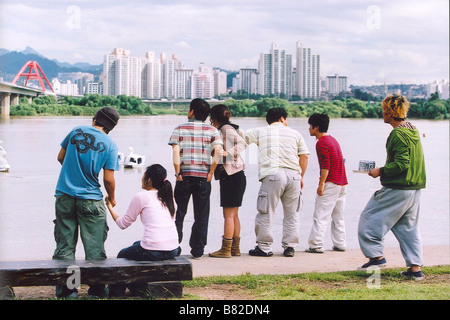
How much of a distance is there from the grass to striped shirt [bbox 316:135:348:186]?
1205 mm

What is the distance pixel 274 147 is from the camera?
6074mm

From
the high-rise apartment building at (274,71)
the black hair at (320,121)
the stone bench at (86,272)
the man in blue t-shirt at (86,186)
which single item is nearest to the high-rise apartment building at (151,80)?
the high-rise apartment building at (274,71)

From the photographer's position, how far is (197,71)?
22.2m

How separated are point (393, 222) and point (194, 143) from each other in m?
1.80

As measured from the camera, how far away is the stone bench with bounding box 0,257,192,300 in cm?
410

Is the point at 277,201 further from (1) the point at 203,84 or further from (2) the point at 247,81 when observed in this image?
(2) the point at 247,81

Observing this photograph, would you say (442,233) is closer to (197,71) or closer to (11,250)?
(11,250)

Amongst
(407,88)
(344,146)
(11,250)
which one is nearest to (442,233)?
(11,250)

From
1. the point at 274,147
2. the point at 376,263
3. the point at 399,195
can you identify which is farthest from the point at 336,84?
the point at 399,195

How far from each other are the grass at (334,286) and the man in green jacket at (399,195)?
20 cm

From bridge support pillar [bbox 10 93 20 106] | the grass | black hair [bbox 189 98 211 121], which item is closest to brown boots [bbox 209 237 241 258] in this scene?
the grass

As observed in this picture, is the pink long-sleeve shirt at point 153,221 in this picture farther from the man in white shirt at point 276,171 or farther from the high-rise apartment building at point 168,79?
the high-rise apartment building at point 168,79

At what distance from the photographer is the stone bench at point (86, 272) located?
410cm
